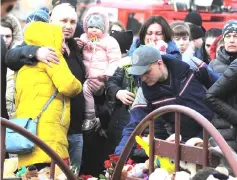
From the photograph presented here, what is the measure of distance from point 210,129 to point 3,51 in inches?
112

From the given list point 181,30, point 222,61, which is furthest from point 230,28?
point 181,30

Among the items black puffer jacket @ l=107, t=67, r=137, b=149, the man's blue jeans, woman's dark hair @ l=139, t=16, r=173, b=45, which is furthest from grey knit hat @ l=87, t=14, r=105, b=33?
the man's blue jeans

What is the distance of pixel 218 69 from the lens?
651cm

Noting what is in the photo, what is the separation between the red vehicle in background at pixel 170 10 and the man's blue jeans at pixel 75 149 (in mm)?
6277

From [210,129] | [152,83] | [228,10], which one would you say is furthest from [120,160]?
[228,10]

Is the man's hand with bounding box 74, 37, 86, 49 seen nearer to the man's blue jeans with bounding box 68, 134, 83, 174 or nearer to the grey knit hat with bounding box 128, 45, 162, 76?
the man's blue jeans with bounding box 68, 134, 83, 174

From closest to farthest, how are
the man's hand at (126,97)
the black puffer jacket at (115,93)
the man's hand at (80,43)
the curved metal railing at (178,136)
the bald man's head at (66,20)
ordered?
the curved metal railing at (178,136), the man's hand at (126,97), the black puffer jacket at (115,93), the bald man's head at (66,20), the man's hand at (80,43)

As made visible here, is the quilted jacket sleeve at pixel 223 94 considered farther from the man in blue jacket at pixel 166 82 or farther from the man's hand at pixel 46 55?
the man's hand at pixel 46 55

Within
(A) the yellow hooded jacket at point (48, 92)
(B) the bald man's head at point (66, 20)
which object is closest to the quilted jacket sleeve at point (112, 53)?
(B) the bald man's head at point (66, 20)

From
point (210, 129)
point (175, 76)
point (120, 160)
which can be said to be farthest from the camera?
point (175, 76)

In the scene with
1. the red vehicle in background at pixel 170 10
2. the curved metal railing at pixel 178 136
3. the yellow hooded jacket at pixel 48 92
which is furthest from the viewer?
the red vehicle in background at pixel 170 10

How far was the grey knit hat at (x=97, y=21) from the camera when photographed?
684cm

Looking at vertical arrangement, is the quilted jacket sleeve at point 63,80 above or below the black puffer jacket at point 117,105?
above

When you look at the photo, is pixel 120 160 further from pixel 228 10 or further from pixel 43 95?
pixel 228 10
